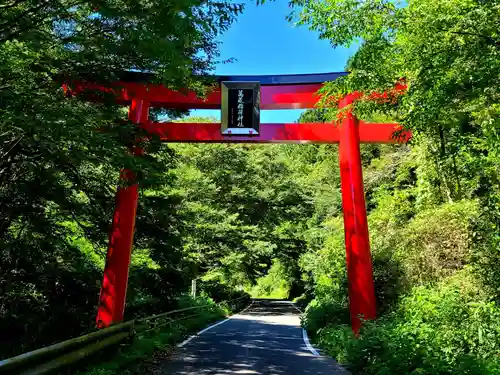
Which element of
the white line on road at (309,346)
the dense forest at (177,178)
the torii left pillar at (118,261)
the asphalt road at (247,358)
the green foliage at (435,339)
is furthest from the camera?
the torii left pillar at (118,261)

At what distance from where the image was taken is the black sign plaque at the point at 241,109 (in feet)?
33.3

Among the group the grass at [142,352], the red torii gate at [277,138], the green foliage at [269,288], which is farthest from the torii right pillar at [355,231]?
the green foliage at [269,288]

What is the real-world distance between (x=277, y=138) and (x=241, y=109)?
1.19 metres

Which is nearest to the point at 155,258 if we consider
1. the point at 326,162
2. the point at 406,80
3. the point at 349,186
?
the point at 349,186

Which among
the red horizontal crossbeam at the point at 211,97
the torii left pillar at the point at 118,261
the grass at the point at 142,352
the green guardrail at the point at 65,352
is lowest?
the grass at the point at 142,352

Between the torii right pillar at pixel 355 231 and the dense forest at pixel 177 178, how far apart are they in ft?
2.17

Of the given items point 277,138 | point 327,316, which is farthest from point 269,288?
point 277,138

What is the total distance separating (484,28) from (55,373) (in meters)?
6.42

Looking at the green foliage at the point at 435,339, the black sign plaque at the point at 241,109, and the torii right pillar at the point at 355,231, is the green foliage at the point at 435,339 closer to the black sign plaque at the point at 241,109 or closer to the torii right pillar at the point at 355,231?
the torii right pillar at the point at 355,231

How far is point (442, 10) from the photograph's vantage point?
529 centimetres

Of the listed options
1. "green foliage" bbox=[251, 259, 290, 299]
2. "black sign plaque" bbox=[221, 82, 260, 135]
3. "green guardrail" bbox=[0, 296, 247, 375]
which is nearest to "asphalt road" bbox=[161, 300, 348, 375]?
"green guardrail" bbox=[0, 296, 247, 375]

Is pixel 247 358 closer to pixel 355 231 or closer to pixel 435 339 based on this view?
pixel 435 339

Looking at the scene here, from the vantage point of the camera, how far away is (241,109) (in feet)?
33.3

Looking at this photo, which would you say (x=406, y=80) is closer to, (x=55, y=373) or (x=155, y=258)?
(x=55, y=373)
